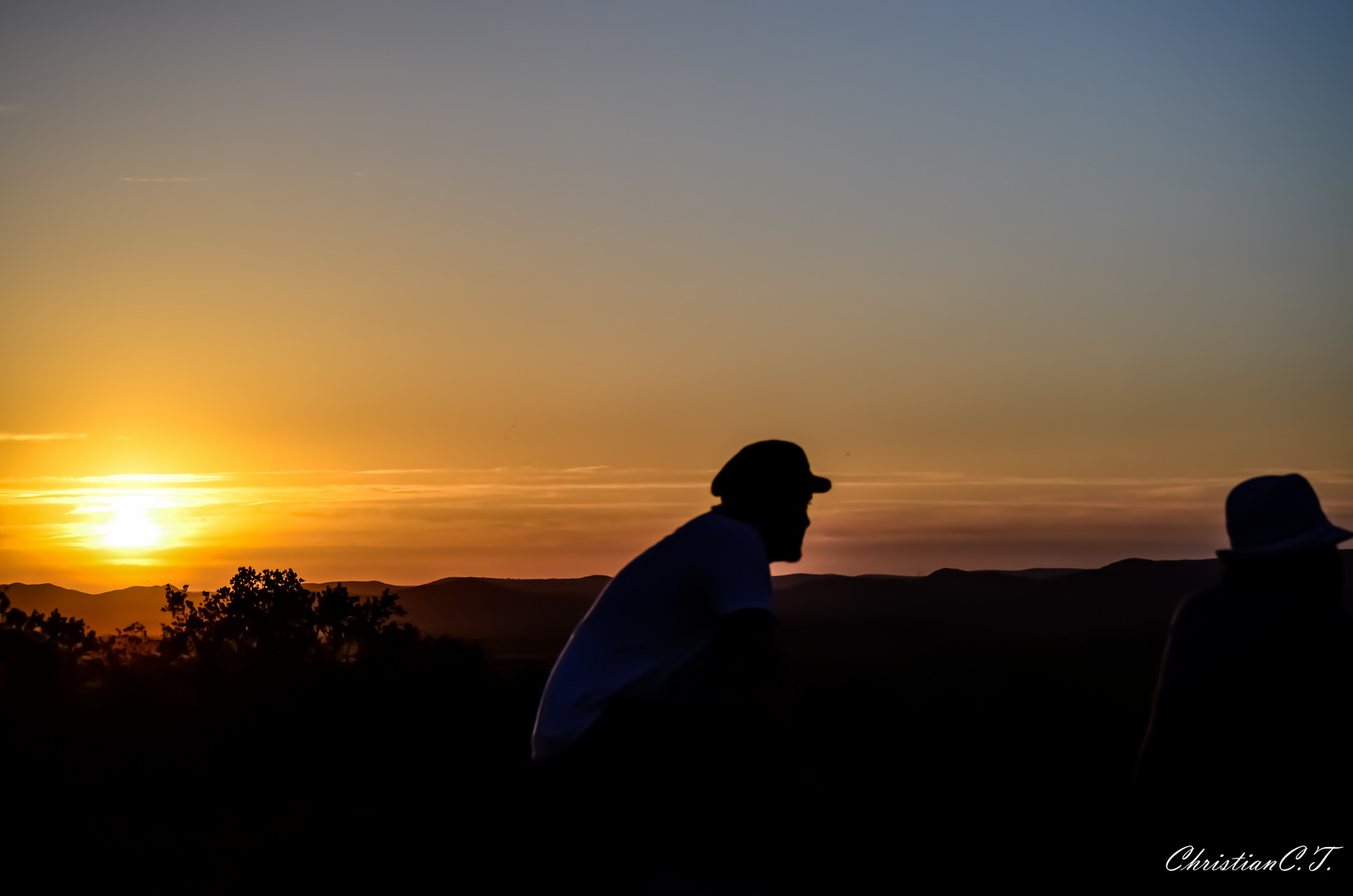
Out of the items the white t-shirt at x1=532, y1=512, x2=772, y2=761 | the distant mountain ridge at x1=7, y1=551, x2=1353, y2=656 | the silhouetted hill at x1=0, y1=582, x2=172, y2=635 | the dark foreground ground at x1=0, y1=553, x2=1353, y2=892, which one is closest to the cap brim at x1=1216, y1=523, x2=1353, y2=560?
the dark foreground ground at x1=0, y1=553, x2=1353, y2=892

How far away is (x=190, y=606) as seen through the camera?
52.7m

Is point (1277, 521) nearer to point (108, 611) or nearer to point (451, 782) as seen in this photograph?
point (451, 782)

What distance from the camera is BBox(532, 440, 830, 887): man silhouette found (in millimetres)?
3129

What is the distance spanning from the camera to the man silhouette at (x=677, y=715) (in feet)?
10.3

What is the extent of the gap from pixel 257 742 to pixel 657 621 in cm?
3297

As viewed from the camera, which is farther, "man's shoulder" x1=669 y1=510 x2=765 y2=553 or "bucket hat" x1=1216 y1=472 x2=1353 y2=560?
"bucket hat" x1=1216 y1=472 x2=1353 y2=560

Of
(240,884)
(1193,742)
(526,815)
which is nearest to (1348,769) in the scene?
(1193,742)

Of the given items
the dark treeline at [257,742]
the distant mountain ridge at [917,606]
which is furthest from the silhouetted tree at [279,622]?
the distant mountain ridge at [917,606]

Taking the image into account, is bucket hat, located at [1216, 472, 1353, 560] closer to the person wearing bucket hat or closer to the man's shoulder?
the person wearing bucket hat

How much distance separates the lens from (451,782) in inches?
945

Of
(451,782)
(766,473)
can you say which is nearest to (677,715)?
(766,473)

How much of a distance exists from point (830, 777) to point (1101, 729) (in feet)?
65.9

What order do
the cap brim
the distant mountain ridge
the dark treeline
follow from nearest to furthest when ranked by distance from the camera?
the cap brim → the dark treeline → the distant mountain ridge

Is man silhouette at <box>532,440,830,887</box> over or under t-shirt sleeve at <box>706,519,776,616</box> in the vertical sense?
under
